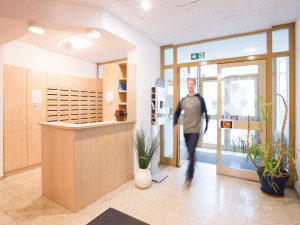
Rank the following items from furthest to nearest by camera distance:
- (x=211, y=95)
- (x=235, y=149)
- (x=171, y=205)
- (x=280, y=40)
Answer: (x=211, y=95) < (x=235, y=149) < (x=280, y=40) < (x=171, y=205)

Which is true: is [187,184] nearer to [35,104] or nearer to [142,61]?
[142,61]

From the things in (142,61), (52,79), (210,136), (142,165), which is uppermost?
(142,61)

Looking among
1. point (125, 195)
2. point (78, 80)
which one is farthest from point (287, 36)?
point (78, 80)

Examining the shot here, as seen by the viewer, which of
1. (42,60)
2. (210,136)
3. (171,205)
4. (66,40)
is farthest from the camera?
(210,136)

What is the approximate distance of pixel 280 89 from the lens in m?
2.90

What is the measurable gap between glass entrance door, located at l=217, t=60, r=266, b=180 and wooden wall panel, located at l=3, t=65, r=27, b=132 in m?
3.88

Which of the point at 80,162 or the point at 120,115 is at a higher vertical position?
the point at 120,115

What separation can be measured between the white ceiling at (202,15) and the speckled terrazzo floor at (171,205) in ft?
8.83

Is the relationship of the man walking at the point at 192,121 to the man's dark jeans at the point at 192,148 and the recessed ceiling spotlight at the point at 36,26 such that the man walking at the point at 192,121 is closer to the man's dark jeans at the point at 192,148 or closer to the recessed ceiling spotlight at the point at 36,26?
the man's dark jeans at the point at 192,148

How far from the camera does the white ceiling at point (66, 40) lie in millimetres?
2353

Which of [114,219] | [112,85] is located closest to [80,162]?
[114,219]

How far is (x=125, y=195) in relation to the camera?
2504mm

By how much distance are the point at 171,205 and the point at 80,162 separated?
1.32 meters

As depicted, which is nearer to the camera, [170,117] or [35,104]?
[35,104]
